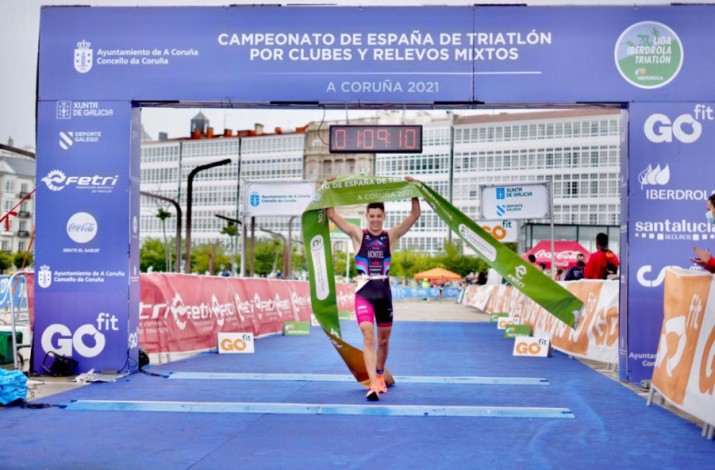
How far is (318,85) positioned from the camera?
38.8 feet

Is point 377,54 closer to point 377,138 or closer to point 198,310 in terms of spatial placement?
point 377,138

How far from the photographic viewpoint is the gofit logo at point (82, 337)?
11826 mm

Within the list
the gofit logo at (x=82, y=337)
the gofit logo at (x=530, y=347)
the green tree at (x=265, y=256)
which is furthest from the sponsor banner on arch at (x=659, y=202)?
the green tree at (x=265, y=256)

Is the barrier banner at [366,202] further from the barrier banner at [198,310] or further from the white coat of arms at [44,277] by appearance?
the barrier banner at [198,310]

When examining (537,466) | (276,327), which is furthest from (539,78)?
(276,327)

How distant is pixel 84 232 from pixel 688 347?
7.48 meters

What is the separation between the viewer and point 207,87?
469 inches

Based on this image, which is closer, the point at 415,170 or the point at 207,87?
the point at 207,87

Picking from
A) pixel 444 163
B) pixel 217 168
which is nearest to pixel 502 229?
pixel 444 163

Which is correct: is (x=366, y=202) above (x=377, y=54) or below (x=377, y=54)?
below

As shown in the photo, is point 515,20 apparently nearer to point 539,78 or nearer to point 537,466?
point 539,78

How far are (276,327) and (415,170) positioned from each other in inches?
4253

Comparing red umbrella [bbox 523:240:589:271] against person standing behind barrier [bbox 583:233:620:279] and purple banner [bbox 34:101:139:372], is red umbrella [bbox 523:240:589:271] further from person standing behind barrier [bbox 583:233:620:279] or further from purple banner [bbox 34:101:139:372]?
purple banner [bbox 34:101:139:372]

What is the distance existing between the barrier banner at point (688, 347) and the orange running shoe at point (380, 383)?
9.04 ft
